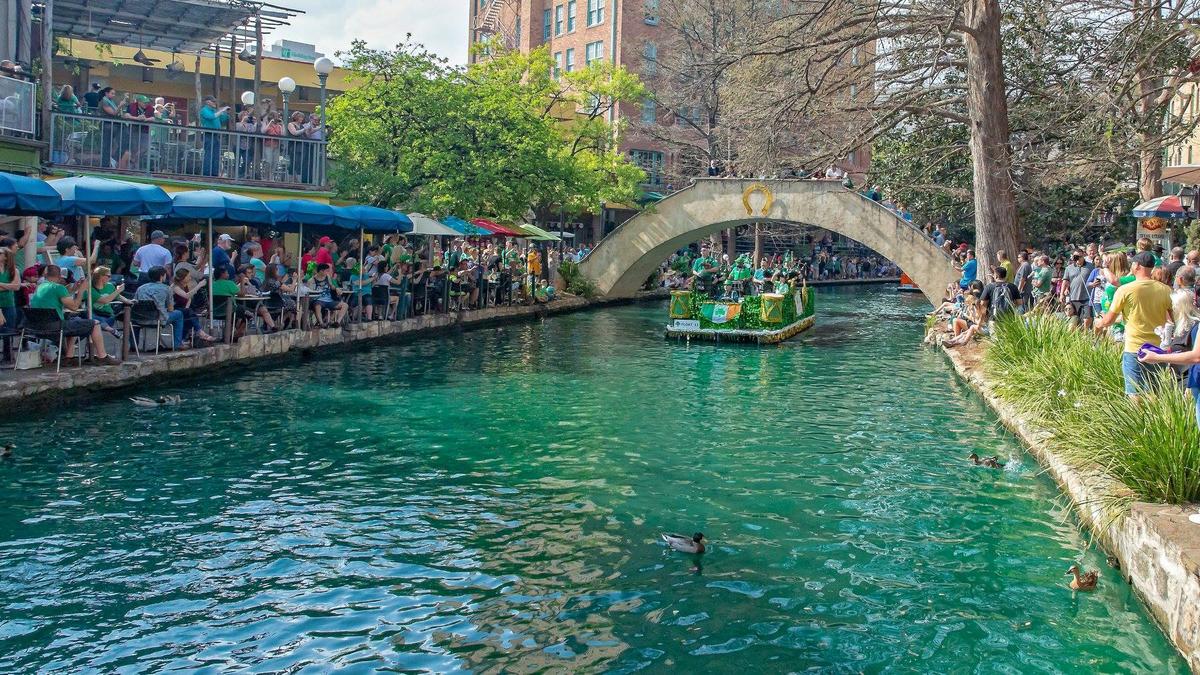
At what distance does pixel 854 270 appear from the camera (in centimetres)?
6488

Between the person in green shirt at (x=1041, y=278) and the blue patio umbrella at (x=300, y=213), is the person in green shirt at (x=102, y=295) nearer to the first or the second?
the blue patio umbrella at (x=300, y=213)

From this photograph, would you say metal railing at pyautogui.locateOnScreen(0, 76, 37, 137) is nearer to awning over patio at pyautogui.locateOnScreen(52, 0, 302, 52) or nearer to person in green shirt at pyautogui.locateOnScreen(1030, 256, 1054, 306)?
awning over patio at pyautogui.locateOnScreen(52, 0, 302, 52)

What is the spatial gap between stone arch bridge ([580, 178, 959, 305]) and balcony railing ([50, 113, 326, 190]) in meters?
13.3

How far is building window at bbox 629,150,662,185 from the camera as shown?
6097cm

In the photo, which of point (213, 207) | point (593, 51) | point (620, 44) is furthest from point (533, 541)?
point (593, 51)

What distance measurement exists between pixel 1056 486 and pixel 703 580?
5032 millimetres

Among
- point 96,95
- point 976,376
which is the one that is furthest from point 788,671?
point 96,95

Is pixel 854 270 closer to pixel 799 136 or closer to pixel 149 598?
pixel 799 136

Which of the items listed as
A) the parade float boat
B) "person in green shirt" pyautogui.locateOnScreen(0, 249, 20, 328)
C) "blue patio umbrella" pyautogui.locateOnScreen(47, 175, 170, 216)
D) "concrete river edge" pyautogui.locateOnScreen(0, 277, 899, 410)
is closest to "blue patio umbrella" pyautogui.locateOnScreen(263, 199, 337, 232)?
"concrete river edge" pyautogui.locateOnScreen(0, 277, 899, 410)

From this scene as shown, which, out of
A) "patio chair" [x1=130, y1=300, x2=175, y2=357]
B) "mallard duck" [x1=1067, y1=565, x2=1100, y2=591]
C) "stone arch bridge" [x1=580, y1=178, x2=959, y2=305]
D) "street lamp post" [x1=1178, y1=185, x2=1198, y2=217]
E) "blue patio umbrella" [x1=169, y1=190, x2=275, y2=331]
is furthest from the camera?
"stone arch bridge" [x1=580, y1=178, x2=959, y2=305]

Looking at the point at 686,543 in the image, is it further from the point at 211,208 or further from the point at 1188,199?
the point at 1188,199

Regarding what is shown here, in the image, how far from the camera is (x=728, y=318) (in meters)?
28.6

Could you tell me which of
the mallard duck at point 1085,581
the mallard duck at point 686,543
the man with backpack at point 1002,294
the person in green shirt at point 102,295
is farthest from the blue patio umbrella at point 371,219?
the mallard duck at point 1085,581

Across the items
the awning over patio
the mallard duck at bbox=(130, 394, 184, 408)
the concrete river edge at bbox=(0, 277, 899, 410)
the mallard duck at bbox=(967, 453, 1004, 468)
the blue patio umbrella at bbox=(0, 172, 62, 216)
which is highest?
the awning over patio
